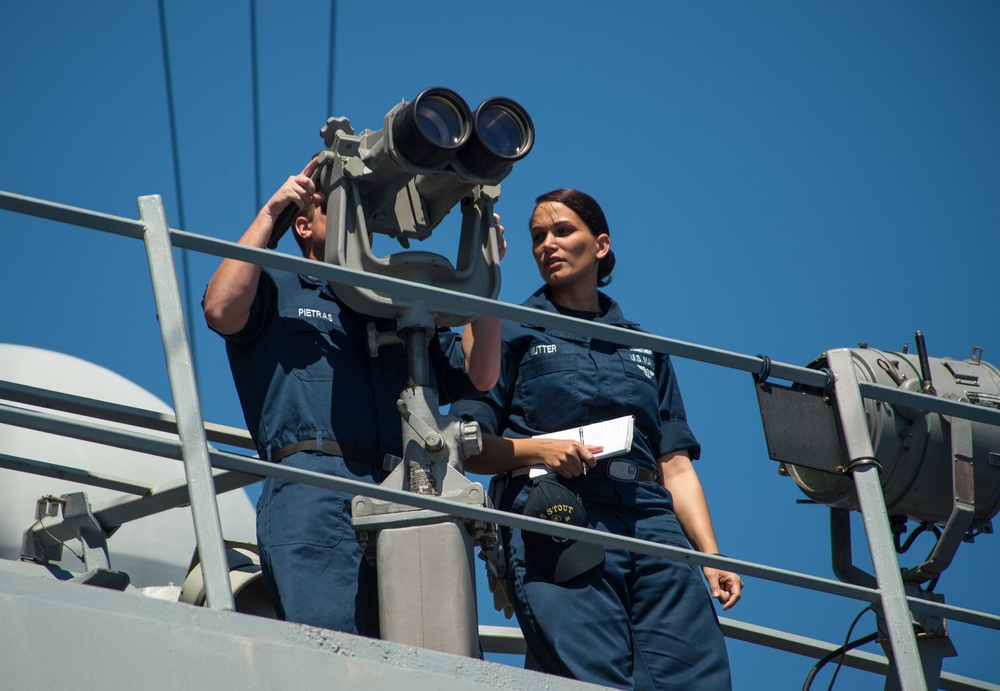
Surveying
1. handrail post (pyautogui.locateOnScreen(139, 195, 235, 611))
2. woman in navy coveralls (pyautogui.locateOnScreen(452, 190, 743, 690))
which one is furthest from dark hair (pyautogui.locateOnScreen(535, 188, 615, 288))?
handrail post (pyautogui.locateOnScreen(139, 195, 235, 611))

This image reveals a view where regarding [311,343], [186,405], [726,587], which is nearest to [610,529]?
[726,587]

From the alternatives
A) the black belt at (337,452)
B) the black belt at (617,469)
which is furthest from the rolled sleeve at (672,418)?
the black belt at (337,452)

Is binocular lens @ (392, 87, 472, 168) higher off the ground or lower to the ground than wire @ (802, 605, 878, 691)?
higher

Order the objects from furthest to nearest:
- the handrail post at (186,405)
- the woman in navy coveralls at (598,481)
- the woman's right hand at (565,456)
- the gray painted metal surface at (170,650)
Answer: the woman's right hand at (565,456), the woman in navy coveralls at (598,481), the handrail post at (186,405), the gray painted metal surface at (170,650)

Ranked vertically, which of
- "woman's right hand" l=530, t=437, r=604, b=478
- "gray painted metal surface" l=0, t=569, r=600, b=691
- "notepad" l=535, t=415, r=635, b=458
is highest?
"notepad" l=535, t=415, r=635, b=458

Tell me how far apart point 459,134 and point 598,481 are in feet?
3.05

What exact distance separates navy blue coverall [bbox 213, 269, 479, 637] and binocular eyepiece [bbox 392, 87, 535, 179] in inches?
18.4

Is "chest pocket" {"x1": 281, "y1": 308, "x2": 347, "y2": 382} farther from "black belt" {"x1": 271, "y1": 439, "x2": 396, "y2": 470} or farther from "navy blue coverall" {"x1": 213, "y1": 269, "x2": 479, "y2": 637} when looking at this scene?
"black belt" {"x1": 271, "y1": 439, "x2": 396, "y2": 470}

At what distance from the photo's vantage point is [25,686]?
183cm

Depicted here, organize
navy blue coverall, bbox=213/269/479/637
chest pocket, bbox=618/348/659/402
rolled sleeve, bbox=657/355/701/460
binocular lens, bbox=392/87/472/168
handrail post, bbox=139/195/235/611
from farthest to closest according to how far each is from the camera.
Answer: rolled sleeve, bbox=657/355/701/460, chest pocket, bbox=618/348/659/402, binocular lens, bbox=392/87/472/168, navy blue coverall, bbox=213/269/479/637, handrail post, bbox=139/195/235/611

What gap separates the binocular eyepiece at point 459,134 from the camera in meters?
2.93

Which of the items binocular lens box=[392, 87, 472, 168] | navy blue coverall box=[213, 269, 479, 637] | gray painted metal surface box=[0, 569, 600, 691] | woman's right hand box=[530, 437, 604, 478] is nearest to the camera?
gray painted metal surface box=[0, 569, 600, 691]

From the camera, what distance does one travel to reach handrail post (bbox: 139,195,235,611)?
200 centimetres

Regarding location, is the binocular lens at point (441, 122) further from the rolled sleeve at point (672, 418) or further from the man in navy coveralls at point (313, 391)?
the rolled sleeve at point (672, 418)
